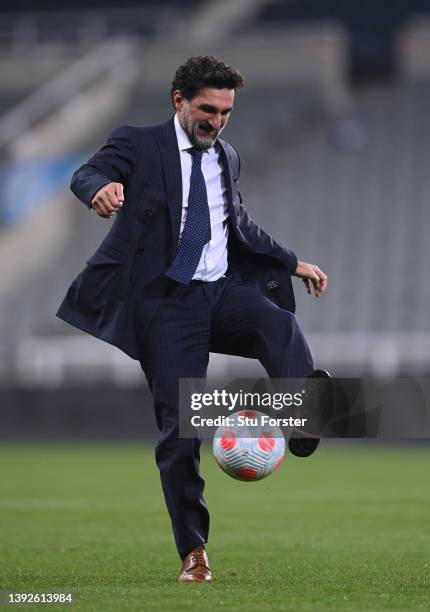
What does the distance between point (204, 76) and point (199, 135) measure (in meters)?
0.24

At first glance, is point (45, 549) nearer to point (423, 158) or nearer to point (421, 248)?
point (421, 248)

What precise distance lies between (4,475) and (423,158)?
414 inches

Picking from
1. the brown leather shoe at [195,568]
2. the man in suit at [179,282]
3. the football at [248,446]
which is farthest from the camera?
the brown leather shoe at [195,568]

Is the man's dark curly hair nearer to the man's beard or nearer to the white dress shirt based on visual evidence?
the man's beard

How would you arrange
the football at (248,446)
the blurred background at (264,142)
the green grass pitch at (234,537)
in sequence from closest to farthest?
1. the green grass pitch at (234,537)
2. the football at (248,446)
3. the blurred background at (264,142)

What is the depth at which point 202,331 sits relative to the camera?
5.43 meters

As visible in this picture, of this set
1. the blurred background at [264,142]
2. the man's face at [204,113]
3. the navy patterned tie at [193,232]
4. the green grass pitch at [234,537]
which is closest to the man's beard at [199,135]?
the man's face at [204,113]

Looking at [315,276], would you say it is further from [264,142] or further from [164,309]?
[264,142]

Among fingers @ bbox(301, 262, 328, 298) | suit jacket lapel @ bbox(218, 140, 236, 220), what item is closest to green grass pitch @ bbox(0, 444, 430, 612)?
fingers @ bbox(301, 262, 328, 298)

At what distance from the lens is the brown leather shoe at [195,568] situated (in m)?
5.42

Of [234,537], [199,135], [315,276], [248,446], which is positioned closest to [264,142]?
[234,537]

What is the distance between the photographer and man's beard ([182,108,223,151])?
5.32 metres

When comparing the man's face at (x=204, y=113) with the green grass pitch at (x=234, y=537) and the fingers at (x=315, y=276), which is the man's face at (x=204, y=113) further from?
the green grass pitch at (x=234, y=537)

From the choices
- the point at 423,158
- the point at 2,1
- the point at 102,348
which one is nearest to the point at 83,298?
the point at 102,348
